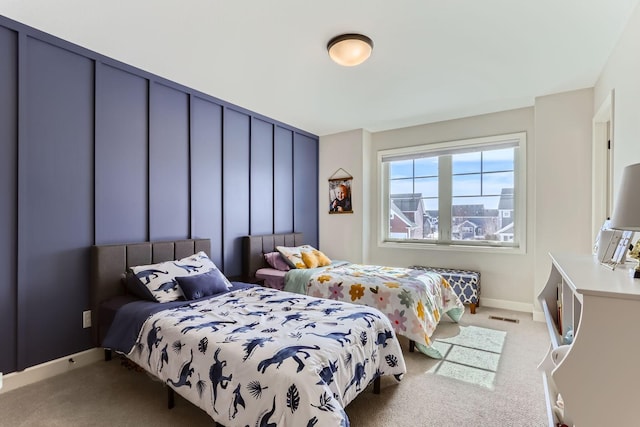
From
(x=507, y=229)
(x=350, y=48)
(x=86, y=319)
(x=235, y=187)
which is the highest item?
(x=350, y=48)

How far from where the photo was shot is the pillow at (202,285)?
255 cm

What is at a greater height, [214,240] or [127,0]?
[127,0]

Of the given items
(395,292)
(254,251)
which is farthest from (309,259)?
(395,292)

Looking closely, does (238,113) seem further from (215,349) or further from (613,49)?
(613,49)

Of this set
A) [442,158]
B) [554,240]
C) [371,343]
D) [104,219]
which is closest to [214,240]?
[104,219]

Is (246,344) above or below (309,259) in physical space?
below

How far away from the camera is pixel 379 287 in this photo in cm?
297

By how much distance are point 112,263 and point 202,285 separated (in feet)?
2.49

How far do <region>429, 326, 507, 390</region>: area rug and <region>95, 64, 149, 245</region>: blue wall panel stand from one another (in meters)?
2.89

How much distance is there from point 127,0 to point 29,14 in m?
0.77

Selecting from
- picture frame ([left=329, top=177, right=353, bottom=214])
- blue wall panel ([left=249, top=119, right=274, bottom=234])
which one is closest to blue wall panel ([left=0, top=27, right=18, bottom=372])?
blue wall panel ([left=249, top=119, right=274, bottom=234])

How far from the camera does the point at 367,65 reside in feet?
9.07

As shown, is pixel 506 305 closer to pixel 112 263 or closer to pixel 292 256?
pixel 292 256

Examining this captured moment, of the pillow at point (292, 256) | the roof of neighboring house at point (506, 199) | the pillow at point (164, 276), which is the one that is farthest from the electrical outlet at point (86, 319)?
the roof of neighboring house at point (506, 199)
